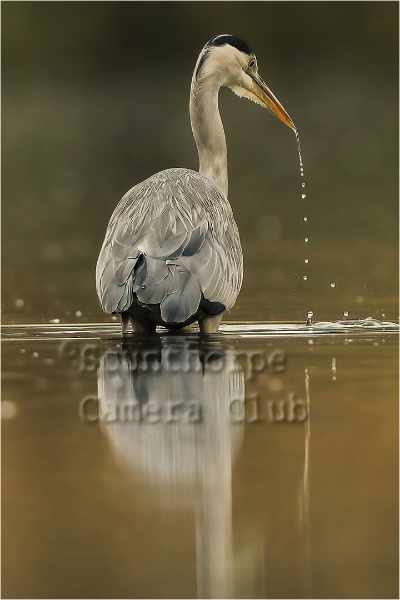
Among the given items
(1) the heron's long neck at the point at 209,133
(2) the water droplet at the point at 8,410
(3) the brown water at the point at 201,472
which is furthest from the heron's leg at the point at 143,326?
(2) the water droplet at the point at 8,410

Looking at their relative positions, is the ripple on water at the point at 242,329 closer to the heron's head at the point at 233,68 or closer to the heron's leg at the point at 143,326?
the heron's leg at the point at 143,326

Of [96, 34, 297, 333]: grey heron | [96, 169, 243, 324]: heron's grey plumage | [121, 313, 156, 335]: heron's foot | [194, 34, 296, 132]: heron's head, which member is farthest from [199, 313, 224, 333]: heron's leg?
[194, 34, 296, 132]: heron's head

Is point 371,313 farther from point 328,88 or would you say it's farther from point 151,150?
point 328,88

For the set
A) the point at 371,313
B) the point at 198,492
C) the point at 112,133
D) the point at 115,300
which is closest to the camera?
the point at 198,492

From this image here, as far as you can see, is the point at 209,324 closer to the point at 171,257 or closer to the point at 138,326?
the point at 138,326

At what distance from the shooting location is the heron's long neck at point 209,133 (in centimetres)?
1000

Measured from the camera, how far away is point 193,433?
563 cm

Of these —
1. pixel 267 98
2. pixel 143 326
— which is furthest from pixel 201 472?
pixel 267 98

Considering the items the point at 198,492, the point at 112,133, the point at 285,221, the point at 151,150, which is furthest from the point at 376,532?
the point at 112,133

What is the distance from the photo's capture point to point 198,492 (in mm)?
4824

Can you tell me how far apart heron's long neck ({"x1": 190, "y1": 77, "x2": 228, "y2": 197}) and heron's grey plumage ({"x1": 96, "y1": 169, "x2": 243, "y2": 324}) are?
30.6 inches

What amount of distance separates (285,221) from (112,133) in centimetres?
865

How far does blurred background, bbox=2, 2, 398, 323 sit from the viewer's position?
11016 millimetres

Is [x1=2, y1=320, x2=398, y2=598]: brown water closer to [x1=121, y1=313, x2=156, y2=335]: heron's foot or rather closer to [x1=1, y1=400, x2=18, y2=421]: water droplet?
[x1=1, y1=400, x2=18, y2=421]: water droplet
